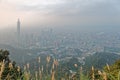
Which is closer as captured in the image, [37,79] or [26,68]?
[37,79]

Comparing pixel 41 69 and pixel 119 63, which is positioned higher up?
pixel 41 69

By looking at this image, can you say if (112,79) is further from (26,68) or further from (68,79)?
(26,68)

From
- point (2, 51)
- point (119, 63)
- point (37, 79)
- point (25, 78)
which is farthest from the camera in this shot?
point (2, 51)

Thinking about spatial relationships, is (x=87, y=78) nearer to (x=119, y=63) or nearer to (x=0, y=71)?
(x=0, y=71)

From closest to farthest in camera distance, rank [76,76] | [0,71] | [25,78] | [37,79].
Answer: [0,71] → [25,78] → [37,79] → [76,76]

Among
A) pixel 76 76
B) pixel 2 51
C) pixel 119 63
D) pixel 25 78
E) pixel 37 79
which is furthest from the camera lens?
pixel 2 51

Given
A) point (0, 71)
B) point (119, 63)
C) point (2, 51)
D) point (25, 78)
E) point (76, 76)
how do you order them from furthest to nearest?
point (2, 51), point (119, 63), point (76, 76), point (25, 78), point (0, 71)

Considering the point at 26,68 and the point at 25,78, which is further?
the point at 26,68

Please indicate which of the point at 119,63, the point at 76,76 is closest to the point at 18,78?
the point at 76,76

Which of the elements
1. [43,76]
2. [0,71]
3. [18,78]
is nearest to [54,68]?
[43,76]
